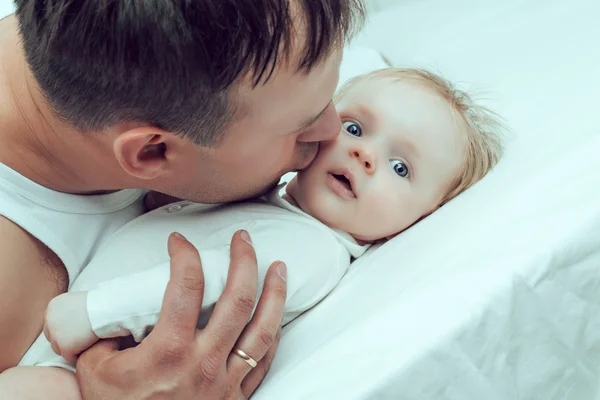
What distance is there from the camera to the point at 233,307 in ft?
2.69

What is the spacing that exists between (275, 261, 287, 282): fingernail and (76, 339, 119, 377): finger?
0.79 feet

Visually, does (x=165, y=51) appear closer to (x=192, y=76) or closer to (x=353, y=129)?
(x=192, y=76)

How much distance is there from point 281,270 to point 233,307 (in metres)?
0.10

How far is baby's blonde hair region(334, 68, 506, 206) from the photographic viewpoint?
1062 millimetres

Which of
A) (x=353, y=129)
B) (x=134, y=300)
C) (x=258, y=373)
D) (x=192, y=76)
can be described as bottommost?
(x=258, y=373)

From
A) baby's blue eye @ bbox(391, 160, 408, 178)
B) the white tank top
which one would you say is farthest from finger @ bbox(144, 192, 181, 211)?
baby's blue eye @ bbox(391, 160, 408, 178)

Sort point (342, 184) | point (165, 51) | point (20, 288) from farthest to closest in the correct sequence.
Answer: point (342, 184) → point (20, 288) → point (165, 51)

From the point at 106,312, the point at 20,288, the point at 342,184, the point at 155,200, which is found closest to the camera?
the point at 106,312

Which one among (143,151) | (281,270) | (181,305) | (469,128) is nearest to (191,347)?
(181,305)

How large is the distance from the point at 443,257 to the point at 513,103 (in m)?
0.46

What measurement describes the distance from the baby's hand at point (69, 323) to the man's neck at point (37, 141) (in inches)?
8.1

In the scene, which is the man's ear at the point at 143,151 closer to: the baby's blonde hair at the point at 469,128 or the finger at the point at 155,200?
the finger at the point at 155,200

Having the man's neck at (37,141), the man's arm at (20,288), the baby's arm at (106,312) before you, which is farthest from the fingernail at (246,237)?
the man's arm at (20,288)

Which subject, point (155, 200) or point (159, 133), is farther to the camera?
point (155, 200)
